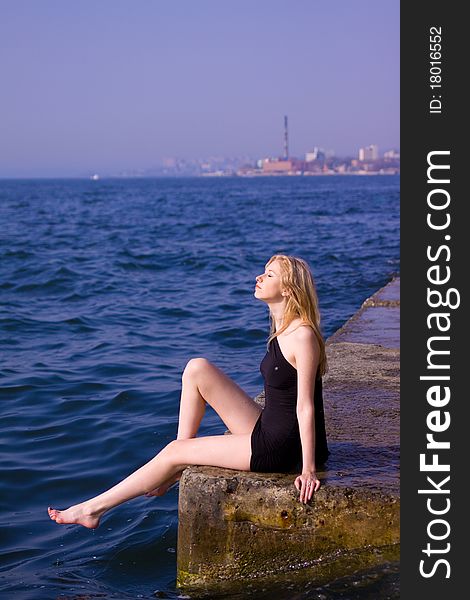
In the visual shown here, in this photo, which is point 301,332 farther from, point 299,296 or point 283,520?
point 283,520

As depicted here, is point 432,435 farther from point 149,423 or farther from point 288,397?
point 149,423

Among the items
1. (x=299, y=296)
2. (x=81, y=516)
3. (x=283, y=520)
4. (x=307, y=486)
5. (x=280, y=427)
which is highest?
(x=299, y=296)

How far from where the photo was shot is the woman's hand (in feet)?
13.4

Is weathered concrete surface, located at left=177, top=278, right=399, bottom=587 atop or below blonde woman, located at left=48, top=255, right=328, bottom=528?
below

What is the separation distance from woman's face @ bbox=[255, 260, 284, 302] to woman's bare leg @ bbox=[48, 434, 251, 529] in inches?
26.7

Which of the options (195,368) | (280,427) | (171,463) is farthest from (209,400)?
(280,427)

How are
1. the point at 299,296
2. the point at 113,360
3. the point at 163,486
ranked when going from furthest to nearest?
the point at 113,360, the point at 163,486, the point at 299,296

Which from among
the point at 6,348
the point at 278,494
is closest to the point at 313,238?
the point at 6,348

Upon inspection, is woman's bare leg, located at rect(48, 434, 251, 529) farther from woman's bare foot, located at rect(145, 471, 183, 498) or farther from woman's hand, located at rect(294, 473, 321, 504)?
woman's hand, located at rect(294, 473, 321, 504)

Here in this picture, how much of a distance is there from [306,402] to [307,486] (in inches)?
14.7

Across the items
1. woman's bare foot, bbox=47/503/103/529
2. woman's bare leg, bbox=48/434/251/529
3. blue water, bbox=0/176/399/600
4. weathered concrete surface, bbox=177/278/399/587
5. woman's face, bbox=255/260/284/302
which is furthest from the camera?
blue water, bbox=0/176/399/600

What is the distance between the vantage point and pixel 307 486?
410 cm

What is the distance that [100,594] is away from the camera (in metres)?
4.57

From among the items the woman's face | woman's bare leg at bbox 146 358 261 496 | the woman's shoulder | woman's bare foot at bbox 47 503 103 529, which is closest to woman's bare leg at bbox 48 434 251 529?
woman's bare foot at bbox 47 503 103 529
